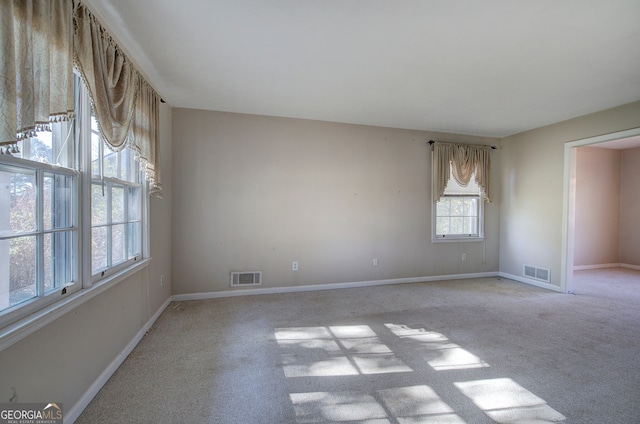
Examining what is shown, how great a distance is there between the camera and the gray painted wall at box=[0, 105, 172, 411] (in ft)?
4.31

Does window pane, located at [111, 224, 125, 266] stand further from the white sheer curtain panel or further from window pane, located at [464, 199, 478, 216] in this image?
window pane, located at [464, 199, 478, 216]

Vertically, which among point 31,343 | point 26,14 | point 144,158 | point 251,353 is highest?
point 26,14

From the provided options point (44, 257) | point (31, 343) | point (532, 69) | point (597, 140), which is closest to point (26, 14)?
point (44, 257)

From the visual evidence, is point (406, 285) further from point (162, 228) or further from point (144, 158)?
point (144, 158)

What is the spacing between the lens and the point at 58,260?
168 cm

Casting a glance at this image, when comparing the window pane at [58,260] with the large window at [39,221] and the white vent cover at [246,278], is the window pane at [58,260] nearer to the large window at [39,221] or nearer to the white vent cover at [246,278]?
the large window at [39,221]

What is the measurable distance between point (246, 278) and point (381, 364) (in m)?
2.41

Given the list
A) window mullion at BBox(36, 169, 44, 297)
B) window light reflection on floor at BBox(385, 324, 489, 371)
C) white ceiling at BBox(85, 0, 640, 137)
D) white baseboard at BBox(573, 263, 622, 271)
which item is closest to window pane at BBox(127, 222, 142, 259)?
window mullion at BBox(36, 169, 44, 297)

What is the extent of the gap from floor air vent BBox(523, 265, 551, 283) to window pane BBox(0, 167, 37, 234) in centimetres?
611

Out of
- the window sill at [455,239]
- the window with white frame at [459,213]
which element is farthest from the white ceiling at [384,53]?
the window sill at [455,239]

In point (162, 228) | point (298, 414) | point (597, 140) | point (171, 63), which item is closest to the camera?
point (298, 414)

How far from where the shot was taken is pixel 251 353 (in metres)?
2.46

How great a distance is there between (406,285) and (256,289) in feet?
8.05

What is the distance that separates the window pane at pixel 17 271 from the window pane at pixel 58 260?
10 cm
